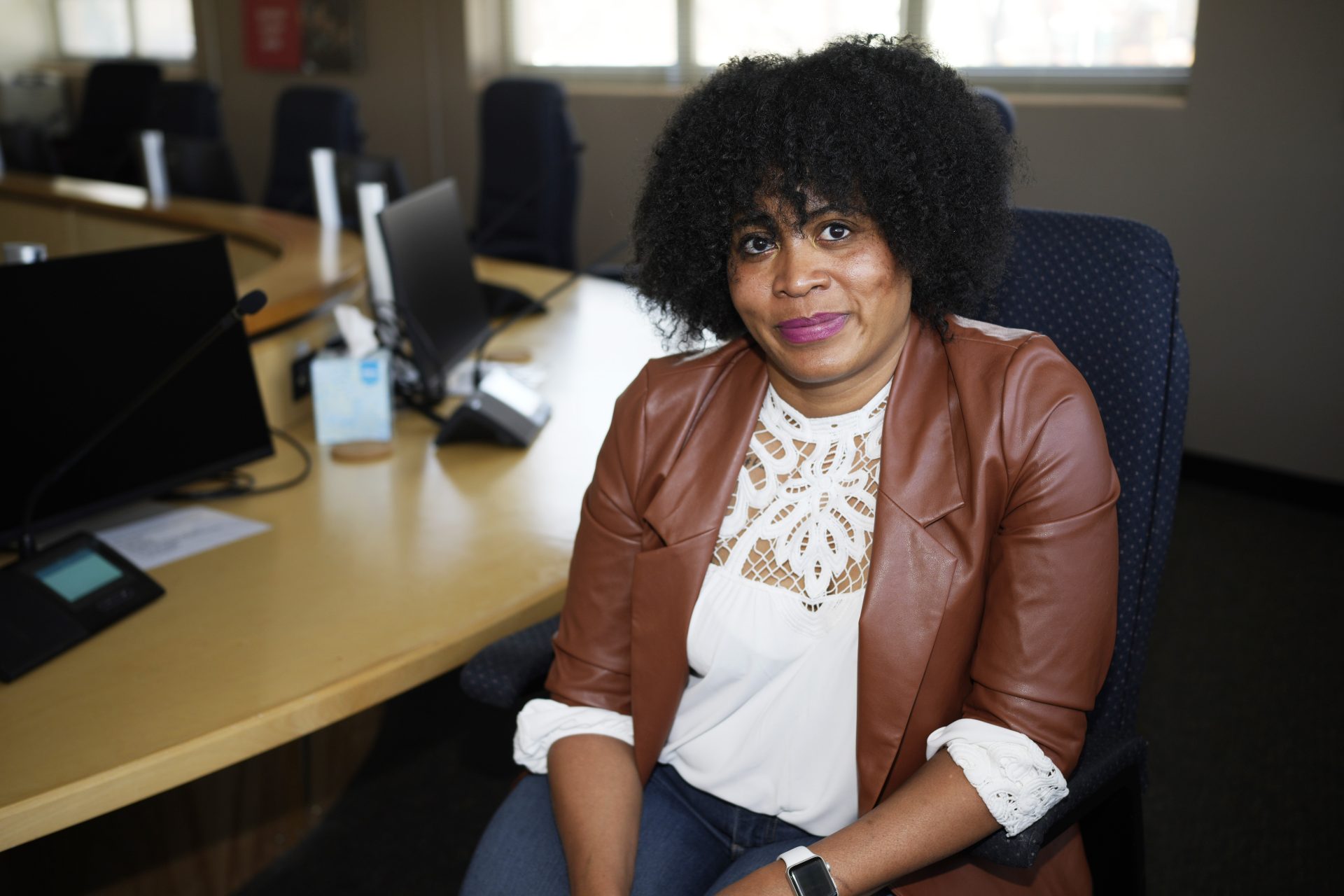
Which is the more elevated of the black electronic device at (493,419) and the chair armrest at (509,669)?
the black electronic device at (493,419)

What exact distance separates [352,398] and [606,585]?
2.90 feet

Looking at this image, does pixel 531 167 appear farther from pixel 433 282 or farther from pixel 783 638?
pixel 783 638

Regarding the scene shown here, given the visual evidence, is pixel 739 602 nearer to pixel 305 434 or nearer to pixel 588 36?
pixel 305 434

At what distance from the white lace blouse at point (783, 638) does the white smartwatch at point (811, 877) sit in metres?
0.14

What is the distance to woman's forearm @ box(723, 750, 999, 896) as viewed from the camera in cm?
98

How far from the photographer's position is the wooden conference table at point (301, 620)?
41.5 inches

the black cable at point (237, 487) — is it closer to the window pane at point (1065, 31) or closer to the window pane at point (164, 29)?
the window pane at point (1065, 31)

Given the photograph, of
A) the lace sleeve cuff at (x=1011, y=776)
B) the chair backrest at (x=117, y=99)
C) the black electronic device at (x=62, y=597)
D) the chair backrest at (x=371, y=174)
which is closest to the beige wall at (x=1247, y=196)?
the chair backrest at (x=371, y=174)

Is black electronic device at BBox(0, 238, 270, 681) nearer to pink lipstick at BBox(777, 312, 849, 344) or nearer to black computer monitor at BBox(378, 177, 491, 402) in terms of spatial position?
black computer monitor at BBox(378, 177, 491, 402)

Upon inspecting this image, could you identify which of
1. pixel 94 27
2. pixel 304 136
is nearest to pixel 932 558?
pixel 304 136

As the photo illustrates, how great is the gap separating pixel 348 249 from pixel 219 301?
5.04 ft

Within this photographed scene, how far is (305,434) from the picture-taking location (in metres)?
1.98

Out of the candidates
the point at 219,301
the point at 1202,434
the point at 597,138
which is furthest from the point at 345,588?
the point at 597,138

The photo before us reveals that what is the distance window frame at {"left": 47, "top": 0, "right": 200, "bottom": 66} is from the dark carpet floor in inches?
245
